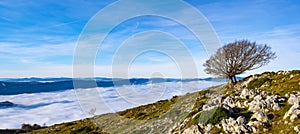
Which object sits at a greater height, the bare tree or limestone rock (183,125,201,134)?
the bare tree

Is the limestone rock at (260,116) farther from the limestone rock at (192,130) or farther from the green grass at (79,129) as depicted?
the green grass at (79,129)

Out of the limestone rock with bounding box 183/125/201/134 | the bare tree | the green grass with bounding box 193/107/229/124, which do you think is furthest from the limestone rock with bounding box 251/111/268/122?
the bare tree

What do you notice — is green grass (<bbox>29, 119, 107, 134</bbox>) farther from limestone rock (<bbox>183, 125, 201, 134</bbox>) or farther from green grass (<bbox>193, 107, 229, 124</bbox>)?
green grass (<bbox>193, 107, 229, 124</bbox>)

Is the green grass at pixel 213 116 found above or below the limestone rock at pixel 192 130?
above

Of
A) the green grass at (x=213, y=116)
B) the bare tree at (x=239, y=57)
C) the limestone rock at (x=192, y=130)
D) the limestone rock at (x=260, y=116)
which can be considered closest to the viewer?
the limestone rock at (x=260, y=116)

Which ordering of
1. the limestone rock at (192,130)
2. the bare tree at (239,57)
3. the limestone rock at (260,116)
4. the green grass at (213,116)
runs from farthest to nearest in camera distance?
the bare tree at (239,57) → the limestone rock at (192,130) → the green grass at (213,116) → the limestone rock at (260,116)

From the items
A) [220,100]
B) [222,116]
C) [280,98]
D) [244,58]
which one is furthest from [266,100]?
[244,58]

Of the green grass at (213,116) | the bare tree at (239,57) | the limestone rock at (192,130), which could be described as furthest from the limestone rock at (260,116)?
the bare tree at (239,57)

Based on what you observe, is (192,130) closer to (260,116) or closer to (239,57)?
(260,116)

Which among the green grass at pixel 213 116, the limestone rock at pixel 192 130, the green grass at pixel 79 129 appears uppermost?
the green grass at pixel 213 116

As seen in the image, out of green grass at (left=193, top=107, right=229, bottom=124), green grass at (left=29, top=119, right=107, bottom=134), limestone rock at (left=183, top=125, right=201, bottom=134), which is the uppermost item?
green grass at (left=193, top=107, right=229, bottom=124)

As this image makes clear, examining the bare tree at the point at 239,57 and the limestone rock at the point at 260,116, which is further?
the bare tree at the point at 239,57

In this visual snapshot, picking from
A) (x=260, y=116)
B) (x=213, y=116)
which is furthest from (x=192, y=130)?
(x=260, y=116)

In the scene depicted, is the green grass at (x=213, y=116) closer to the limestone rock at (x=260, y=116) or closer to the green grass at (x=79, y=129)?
the limestone rock at (x=260, y=116)
